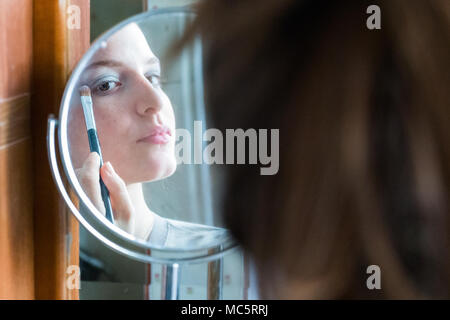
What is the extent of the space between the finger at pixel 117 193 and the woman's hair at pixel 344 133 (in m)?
0.26

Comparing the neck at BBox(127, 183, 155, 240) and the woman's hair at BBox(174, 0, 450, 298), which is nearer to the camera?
the woman's hair at BBox(174, 0, 450, 298)

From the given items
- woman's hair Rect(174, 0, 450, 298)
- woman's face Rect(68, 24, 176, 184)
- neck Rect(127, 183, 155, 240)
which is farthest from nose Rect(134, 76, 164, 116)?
woman's hair Rect(174, 0, 450, 298)

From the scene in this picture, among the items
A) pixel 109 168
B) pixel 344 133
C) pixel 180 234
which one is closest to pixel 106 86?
pixel 109 168

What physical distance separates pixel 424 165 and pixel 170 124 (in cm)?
35

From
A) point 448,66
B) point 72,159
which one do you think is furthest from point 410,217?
point 72,159

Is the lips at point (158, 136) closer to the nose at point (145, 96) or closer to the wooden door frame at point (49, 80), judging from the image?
the nose at point (145, 96)

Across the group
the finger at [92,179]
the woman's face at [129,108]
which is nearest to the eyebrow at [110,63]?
the woman's face at [129,108]

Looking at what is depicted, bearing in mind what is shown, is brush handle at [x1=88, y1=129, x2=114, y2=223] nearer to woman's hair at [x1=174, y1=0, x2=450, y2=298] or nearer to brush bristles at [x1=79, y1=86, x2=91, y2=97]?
brush bristles at [x1=79, y1=86, x2=91, y2=97]

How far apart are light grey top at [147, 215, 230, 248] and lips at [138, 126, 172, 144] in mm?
110

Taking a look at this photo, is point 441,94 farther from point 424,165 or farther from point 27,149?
point 27,149

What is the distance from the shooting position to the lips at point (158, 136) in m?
0.67

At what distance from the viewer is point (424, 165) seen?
0.43m

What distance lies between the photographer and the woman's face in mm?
665

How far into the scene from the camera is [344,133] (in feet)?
1.43
